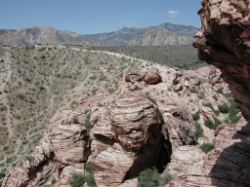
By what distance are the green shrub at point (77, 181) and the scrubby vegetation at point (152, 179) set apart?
4.32 meters

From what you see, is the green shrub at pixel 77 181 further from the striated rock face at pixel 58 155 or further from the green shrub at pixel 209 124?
the green shrub at pixel 209 124

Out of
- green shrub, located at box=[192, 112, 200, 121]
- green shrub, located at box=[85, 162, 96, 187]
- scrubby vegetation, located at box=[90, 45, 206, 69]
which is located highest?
green shrub, located at box=[192, 112, 200, 121]

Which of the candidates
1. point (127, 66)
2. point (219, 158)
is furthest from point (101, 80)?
point (219, 158)

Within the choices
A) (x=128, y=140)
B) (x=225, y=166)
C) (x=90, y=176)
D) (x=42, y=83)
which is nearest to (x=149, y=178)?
(x=128, y=140)

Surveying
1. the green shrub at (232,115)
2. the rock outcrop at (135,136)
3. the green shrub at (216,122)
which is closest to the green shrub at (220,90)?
the rock outcrop at (135,136)

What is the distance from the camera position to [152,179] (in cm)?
2803

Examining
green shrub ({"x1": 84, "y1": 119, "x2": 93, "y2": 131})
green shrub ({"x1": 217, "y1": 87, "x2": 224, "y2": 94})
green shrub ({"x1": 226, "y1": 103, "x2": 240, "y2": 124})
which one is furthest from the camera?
green shrub ({"x1": 217, "y1": 87, "x2": 224, "y2": 94})

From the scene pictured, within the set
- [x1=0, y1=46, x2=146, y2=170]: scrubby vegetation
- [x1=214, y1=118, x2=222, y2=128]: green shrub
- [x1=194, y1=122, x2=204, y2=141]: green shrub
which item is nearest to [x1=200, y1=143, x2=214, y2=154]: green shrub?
[x1=194, y1=122, x2=204, y2=141]: green shrub

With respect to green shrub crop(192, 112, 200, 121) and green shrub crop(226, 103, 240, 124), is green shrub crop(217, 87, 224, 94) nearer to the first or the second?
green shrub crop(226, 103, 240, 124)

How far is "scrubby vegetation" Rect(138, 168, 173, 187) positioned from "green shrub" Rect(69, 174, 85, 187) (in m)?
4.32

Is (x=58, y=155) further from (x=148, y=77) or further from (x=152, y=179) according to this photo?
(x=148, y=77)

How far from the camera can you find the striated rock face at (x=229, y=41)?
14.1 m

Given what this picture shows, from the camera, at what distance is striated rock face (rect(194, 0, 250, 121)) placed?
1413 cm

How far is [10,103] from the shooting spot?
3201 inches
